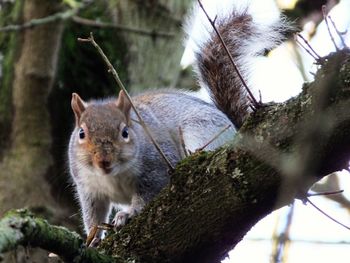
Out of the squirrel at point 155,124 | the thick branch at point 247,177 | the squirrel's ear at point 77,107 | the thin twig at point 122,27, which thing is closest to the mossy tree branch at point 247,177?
the thick branch at point 247,177

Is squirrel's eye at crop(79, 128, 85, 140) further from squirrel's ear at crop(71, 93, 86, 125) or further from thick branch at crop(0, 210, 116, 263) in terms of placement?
thick branch at crop(0, 210, 116, 263)

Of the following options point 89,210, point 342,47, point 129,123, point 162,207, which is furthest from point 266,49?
point 342,47

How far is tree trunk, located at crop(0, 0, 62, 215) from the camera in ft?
13.3

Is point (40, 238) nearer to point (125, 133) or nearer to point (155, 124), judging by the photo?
point (125, 133)

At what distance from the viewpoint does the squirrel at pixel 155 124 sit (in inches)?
128

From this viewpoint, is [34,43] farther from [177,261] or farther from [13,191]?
[177,261]

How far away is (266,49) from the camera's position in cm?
351

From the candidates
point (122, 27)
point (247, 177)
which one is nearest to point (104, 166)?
point (247, 177)

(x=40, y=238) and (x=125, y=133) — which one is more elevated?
(x=125, y=133)

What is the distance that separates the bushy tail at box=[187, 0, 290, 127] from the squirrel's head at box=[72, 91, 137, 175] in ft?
1.66

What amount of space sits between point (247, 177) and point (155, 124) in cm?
141

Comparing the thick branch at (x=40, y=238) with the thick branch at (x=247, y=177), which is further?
the thick branch at (x=247, y=177)

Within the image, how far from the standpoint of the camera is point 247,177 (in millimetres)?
2299

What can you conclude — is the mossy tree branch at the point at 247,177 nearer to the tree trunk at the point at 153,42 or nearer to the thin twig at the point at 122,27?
the thin twig at the point at 122,27
